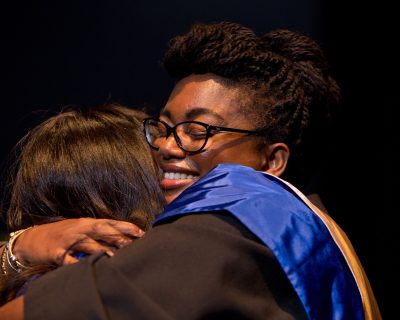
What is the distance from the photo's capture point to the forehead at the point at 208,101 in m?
1.39

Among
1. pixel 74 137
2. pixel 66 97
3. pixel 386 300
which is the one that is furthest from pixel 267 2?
pixel 74 137

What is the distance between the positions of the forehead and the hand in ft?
1.19

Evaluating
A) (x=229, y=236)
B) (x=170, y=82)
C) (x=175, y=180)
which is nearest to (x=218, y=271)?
A: (x=229, y=236)

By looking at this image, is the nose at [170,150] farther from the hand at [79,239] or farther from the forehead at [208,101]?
the hand at [79,239]

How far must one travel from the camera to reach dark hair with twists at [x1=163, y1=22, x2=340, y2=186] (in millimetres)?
1412

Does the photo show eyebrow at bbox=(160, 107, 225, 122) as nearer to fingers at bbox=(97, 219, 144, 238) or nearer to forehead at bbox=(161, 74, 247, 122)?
forehead at bbox=(161, 74, 247, 122)

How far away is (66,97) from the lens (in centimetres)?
237

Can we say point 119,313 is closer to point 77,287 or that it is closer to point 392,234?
point 77,287

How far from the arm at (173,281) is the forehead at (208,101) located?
469 mm

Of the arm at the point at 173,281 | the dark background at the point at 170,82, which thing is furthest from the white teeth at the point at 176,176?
the dark background at the point at 170,82

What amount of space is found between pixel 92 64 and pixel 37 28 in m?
0.23

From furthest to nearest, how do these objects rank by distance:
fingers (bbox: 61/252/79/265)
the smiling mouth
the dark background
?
the dark background
the smiling mouth
fingers (bbox: 61/252/79/265)

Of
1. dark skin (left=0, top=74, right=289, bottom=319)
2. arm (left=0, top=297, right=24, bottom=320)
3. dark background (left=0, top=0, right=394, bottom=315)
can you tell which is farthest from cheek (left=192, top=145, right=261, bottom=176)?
dark background (left=0, top=0, right=394, bottom=315)

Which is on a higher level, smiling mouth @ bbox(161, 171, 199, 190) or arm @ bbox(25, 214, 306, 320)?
arm @ bbox(25, 214, 306, 320)
